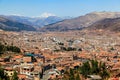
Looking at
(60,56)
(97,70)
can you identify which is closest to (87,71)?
(97,70)

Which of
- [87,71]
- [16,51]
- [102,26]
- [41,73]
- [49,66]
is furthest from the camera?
[102,26]

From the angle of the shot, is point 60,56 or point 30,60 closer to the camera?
point 30,60

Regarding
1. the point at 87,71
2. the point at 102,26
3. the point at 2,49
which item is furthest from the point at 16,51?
the point at 102,26

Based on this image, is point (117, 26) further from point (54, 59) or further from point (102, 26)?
point (54, 59)

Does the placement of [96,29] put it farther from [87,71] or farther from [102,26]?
[87,71]

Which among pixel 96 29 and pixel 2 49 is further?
pixel 96 29

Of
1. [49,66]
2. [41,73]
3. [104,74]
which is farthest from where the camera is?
[49,66]

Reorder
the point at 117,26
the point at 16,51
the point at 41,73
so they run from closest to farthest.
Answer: the point at 41,73 < the point at 16,51 < the point at 117,26

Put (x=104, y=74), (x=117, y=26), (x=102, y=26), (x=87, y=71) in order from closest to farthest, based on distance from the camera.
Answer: (x=104, y=74), (x=87, y=71), (x=117, y=26), (x=102, y=26)
